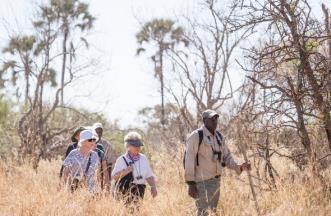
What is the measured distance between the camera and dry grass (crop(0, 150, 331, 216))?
5777mm

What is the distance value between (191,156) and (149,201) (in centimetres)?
157

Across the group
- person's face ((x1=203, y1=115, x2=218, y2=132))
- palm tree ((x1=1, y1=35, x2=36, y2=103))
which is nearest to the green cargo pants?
person's face ((x1=203, y1=115, x2=218, y2=132))

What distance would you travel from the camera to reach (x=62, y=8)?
1867cm

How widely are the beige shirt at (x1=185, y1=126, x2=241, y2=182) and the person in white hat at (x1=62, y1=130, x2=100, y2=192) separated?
1038 mm

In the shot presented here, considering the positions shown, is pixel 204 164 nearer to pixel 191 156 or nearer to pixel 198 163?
pixel 198 163

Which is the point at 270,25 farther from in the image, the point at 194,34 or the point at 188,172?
the point at 194,34

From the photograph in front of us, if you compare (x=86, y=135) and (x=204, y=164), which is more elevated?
(x=86, y=135)

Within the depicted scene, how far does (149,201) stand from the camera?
782 cm

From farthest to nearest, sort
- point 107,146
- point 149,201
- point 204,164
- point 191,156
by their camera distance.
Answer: point 107,146, point 149,201, point 204,164, point 191,156

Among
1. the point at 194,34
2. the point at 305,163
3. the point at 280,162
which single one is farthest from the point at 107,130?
the point at 305,163

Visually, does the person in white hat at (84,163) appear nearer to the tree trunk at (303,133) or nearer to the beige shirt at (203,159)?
the beige shirt at (203,159)

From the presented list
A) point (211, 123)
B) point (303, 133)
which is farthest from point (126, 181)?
point (303, 133)

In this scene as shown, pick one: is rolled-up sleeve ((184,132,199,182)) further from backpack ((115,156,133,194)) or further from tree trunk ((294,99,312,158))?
tree trunk ((294,99,312,158))

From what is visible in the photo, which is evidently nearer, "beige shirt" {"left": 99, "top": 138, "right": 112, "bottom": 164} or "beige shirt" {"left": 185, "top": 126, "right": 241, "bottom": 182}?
"beige shirt" {"left": 185, "top": 126, "right": 241, "bottom": 182}
